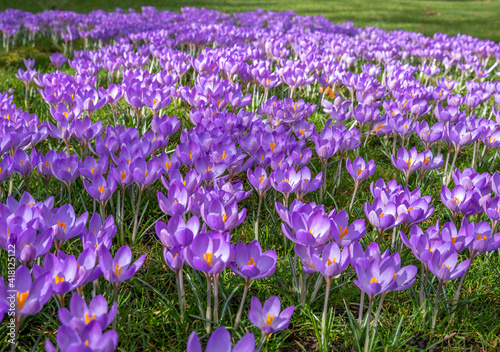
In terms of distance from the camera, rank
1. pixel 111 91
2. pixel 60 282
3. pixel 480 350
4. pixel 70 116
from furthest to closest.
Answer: pixel 111 91, pixel 70 116, pixel 480 350, pixel 60 282

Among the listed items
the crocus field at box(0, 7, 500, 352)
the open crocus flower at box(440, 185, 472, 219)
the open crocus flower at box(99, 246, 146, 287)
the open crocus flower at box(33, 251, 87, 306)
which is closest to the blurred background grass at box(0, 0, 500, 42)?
the crocus field at box(0, 7, 500, 352)

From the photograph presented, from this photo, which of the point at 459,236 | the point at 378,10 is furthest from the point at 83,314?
the point at 378,10

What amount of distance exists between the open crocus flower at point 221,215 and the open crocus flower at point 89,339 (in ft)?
1.89

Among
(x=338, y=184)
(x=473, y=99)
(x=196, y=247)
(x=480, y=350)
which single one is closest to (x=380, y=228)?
(x=480, y=350)

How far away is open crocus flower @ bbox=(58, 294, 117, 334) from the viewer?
1122 millimetres

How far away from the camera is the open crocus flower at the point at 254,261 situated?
138 cm

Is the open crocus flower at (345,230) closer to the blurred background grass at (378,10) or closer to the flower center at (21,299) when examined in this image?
the flower center at (21,299)

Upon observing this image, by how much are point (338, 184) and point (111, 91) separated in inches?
67.3

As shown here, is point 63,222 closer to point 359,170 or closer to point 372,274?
point 372,274

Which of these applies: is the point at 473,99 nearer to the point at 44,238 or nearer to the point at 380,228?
the point at 380,228

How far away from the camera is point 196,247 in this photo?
139cm

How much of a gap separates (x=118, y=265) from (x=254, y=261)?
451 millimetres

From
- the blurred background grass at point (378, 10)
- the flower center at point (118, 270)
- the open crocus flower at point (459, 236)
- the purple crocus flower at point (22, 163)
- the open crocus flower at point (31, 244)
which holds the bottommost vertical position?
the flower center at point (118, 270)

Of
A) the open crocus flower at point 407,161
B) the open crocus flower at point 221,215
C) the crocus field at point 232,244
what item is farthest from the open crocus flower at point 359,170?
the open crocus flower at point 221,215
